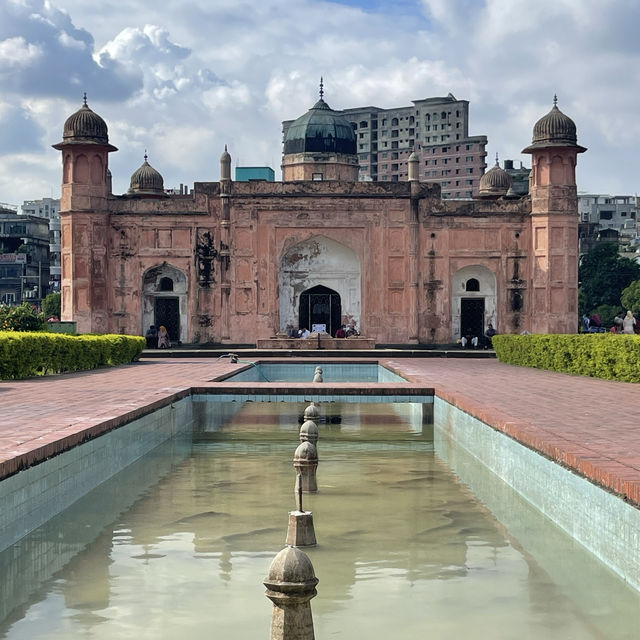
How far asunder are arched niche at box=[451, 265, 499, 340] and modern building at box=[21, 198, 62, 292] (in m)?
13.0

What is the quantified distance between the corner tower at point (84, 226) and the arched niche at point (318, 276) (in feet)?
15.0

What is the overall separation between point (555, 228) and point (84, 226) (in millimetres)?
11511

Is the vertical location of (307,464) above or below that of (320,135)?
below

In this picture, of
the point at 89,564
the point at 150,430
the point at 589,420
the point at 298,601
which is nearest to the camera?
the point at 298,601

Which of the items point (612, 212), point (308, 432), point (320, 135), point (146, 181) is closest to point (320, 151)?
point (320, 135)

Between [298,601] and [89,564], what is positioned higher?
[298,601]

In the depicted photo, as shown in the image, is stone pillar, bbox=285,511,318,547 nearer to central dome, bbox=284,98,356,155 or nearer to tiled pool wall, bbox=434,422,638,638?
tiled pool wall, bbox=434,422,638,638

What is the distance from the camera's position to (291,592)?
3049 mm

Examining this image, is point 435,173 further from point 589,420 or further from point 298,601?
point 298,601

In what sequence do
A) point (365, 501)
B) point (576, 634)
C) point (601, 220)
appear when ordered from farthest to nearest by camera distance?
point (601, 220)
point (365, 501)
point (576, 634)

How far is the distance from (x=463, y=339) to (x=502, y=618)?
21.3 metres

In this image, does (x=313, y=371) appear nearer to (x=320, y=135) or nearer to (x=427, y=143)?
(x=320, y=135)

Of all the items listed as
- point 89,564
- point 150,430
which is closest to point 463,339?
point 150,430

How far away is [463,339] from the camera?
25.5 meters
